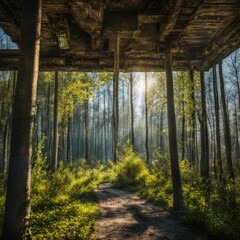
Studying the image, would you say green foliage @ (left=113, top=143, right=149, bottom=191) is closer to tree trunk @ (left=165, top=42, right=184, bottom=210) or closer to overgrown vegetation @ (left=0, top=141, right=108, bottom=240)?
overgrown vegetation @ (left=0, top=141, right=108, bottom=240)

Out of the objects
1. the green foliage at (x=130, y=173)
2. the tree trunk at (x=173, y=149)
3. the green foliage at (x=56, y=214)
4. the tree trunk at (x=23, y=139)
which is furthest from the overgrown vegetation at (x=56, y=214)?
the green foliage at (x=130, y=173)

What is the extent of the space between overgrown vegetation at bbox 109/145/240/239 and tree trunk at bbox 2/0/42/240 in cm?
432

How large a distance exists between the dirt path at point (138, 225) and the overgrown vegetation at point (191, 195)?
47 centimetres

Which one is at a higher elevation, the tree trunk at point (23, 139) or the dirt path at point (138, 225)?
the tree trunk at point (23, 139)

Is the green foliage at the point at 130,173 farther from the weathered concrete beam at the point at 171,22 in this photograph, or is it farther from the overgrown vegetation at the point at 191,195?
the weathered concrete beam at the point at 171,22

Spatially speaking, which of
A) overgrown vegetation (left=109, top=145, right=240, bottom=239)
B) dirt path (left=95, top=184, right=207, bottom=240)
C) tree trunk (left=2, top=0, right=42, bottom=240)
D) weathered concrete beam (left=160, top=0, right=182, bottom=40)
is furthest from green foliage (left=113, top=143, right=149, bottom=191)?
tree trunk (left=2, top=0, right=42, bottom=240)

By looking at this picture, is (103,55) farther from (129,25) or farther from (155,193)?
(155,193)

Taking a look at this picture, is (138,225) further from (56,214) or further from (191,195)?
(191,195)

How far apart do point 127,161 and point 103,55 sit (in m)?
8.33

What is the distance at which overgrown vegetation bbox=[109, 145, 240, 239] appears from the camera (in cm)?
549

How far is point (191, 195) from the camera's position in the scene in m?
8.72

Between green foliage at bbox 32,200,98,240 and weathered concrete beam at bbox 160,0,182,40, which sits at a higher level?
weathered concrete beam at bbox 160,0,182,40

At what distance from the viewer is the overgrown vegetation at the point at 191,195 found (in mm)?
5492

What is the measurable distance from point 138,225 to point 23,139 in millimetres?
4067
